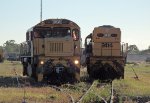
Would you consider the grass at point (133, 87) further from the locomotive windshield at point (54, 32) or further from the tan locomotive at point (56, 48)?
the locomotive windshield at point (54, 32)

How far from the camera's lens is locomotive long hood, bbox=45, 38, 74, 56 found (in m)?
25.4

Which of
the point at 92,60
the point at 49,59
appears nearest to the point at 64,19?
the point at 49,59

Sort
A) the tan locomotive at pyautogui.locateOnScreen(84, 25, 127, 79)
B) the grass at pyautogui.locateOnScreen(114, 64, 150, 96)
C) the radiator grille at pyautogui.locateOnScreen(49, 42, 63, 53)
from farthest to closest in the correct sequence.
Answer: the tan locomotive at pyautogui.locateOnScreen(84, 25, 127, 79), the radiator grille at pyautogui.locateOnScreen(49, 42, 63, 53), the grass at pyautogui.locateOnScreen(114, 64, 150, 96)

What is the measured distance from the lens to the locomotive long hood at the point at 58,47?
25.4m

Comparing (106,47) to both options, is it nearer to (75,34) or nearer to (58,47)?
(75,34)

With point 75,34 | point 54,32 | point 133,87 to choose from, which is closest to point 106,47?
point 75,34

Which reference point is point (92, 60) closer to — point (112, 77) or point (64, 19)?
point (112, 77)

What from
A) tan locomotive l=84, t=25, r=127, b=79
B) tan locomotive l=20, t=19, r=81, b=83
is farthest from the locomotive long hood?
tan locomotive l=84, t=25, r=127, b=79

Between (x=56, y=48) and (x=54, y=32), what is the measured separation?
91 centimetres

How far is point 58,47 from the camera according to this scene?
2558 cm

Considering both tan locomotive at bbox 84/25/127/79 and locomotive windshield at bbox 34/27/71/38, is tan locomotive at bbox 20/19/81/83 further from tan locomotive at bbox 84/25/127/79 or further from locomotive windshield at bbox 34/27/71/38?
tan locomotive at bbox 84/25/127/79

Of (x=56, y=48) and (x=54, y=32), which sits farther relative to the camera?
(x=54, y=32)

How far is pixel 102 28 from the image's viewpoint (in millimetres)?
31094

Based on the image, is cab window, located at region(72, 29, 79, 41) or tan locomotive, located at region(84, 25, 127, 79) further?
tan locomotive, located at region(84, 25, 127, 79)
